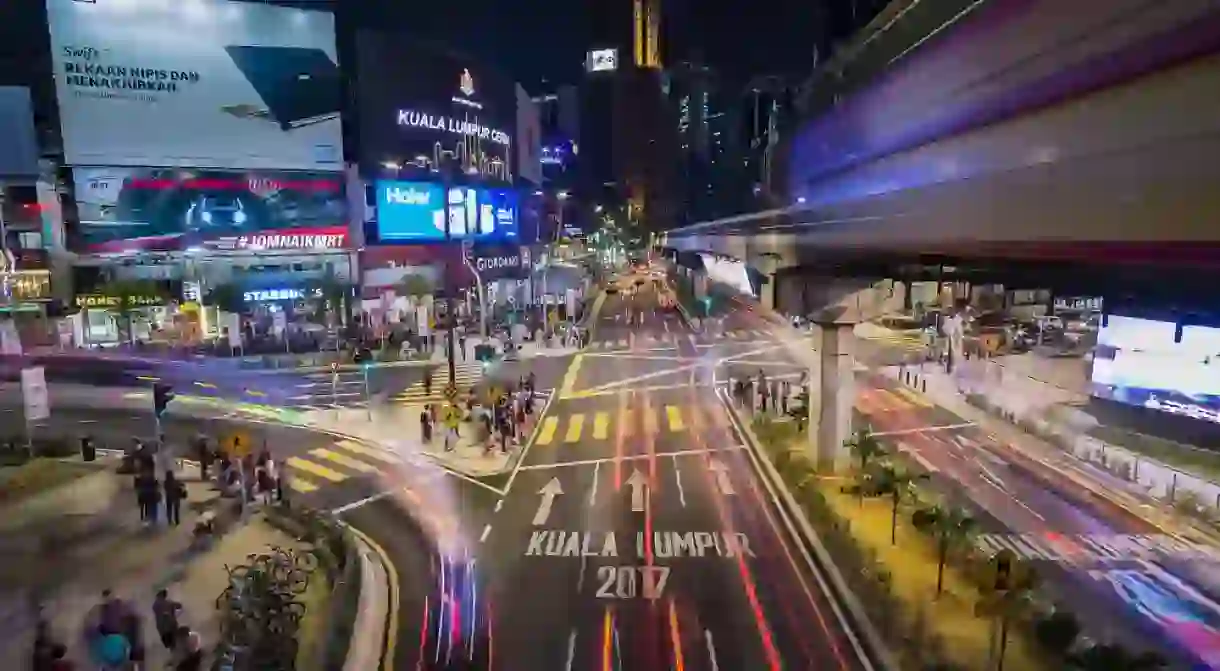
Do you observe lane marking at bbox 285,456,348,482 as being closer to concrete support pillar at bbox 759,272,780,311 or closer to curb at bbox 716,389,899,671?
curb at bbox 716,389,899,671

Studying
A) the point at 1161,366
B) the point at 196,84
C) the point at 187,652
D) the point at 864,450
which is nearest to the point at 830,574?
the point at 864,450

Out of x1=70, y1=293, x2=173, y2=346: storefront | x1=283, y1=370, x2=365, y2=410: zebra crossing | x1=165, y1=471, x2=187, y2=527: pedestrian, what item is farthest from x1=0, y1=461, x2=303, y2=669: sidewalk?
x1=70, y1=293, x2=173, y2=346: storefront

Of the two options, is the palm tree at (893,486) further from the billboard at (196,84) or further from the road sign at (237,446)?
the billboard at (196,84)

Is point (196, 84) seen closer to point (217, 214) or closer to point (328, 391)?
point (217, 214)

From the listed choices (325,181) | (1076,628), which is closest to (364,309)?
(325,181)

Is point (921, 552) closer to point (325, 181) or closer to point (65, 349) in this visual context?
point (65, 349)

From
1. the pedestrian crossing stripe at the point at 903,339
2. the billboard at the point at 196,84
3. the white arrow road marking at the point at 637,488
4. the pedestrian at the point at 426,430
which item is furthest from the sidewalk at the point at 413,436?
the billboard at the point at 196,84
